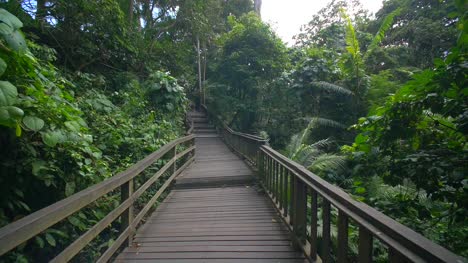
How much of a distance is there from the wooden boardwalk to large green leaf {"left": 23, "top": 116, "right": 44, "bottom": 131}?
61.3 inches

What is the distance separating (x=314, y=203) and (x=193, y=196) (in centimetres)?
370

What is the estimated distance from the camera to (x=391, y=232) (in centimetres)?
159

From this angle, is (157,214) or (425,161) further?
(157,214)

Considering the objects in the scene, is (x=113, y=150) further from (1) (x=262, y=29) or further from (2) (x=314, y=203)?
(1) (x=262, y=29)

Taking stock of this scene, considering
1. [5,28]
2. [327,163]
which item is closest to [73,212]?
[5,28]

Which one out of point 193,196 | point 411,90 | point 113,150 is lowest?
point 193,196

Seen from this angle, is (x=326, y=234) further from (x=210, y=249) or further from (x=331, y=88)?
(x=331, y=88)

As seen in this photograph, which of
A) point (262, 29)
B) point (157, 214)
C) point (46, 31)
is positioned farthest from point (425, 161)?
point (262, 29)

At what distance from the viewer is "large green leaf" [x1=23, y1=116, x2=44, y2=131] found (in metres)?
2.65

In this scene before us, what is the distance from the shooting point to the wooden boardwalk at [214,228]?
132 inches

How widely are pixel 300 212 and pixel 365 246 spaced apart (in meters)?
1.51

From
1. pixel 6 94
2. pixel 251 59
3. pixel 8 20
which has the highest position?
pixel 251 59

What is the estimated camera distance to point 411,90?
2.71 metres

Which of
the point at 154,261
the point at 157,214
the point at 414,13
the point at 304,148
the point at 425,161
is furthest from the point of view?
the point at 414,13
